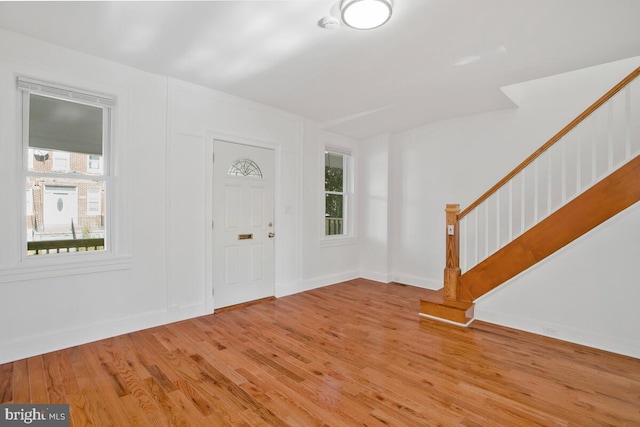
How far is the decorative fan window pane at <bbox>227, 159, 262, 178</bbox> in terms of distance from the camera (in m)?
4.07

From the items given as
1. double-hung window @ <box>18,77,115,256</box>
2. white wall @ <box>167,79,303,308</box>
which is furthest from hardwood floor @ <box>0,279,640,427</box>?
double-hung window @ <box>18,77,115,256</box>

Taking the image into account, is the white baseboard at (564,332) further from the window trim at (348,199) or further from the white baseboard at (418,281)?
the window trim at (348,199)

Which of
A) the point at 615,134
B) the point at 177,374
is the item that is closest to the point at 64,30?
the point at 177,374

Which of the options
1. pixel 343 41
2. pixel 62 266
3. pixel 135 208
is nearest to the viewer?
pixel 343 41

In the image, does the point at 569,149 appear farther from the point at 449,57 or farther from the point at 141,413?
the point at 141,413

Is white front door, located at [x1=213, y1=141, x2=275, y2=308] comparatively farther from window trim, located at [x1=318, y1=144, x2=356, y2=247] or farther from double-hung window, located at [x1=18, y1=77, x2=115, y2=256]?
window trim, located at [x1=318, y1=144, x2=356, y2=247]

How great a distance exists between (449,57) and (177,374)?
3.57 m

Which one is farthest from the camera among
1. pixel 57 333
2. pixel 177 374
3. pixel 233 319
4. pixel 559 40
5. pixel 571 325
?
pixel 233 319

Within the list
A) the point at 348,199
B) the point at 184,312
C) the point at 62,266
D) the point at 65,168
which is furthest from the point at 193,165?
the point at 348,199

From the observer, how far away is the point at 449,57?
2891 millimetres

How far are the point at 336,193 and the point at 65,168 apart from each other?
12.5 feet

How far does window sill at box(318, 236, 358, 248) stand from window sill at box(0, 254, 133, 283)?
2.84 m

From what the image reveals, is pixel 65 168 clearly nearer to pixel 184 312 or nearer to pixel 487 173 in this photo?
pixel 184 312

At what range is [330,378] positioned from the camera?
94.3 inches
